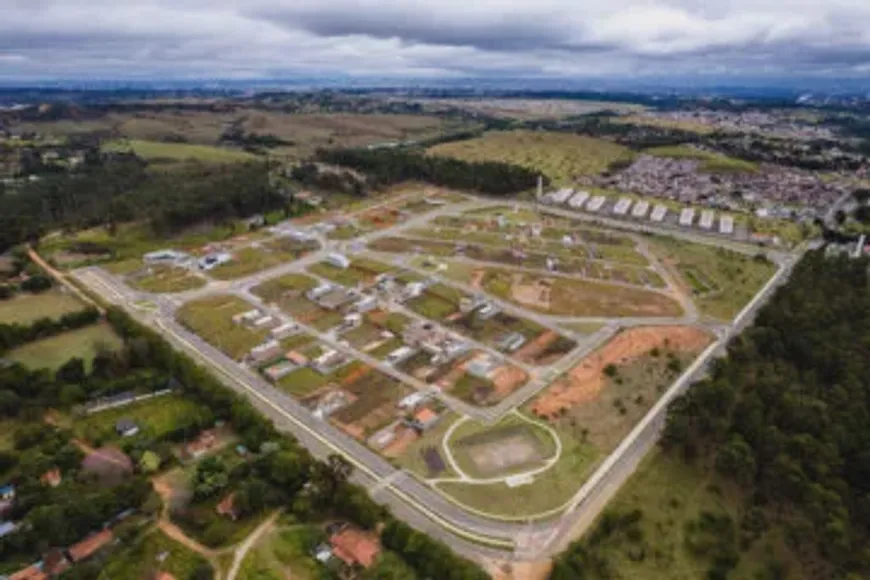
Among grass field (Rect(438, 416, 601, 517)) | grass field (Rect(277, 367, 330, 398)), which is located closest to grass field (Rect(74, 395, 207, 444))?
grass field (Rect(277, 367, 330, 398))

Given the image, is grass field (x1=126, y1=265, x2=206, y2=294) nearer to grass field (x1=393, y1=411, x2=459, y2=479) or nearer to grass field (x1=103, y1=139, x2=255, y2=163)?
grass field (x1=393, y1=411, x2=459, y2=479)

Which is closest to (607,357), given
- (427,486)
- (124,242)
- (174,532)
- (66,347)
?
(427,486)

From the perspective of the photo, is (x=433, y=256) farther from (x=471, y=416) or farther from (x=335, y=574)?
(x=335, y=574)

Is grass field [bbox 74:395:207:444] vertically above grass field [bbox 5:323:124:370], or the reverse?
grass field [bbox 5:323:124:370]

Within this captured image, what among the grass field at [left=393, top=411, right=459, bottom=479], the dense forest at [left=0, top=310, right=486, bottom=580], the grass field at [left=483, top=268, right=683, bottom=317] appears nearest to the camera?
the dense forest at [left=0, top=310, right=486, bottom=580]

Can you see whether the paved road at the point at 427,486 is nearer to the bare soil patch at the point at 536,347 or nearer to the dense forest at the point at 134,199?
the bare soil patch at the point at 536,347

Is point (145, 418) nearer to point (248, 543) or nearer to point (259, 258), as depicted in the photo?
point (248, 543)

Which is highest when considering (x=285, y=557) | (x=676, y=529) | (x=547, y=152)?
(x=547, y=152)
